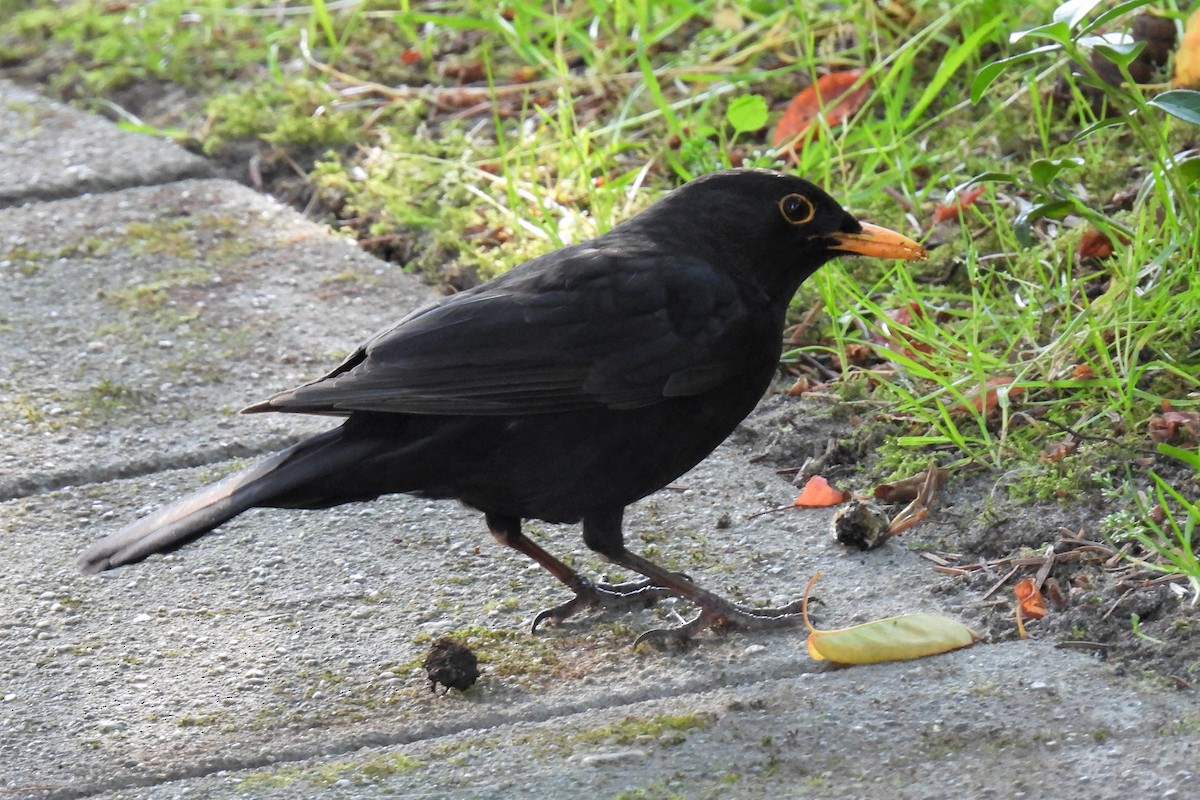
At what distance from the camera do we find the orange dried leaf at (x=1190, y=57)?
15.5 feet

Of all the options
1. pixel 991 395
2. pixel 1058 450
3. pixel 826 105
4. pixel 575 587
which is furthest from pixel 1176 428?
pixel 826 105

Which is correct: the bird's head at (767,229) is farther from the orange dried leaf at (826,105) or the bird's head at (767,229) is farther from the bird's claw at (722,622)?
the orange dried leaf at (826,105)

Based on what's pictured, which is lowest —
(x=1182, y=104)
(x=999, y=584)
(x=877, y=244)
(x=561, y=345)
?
(x=999, y=584)

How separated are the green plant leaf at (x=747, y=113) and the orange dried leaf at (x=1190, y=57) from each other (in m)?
1.35

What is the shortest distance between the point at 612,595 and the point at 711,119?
270 cm

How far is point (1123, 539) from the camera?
3490mm

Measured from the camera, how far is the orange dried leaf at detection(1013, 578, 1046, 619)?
11.1 feet

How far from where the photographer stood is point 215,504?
3359 mm

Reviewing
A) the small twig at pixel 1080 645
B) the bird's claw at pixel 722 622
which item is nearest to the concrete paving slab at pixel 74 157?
the bird's claw at pixel 722 622

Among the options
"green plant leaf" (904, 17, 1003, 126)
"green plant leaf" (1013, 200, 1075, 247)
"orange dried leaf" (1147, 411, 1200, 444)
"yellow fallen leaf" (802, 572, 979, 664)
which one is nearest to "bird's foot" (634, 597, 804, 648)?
"yellow fallen leaf" (802, 572, 979, 664)

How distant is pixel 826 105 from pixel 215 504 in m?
3.07

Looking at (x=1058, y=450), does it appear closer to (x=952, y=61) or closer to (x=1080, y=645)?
(x=1080, y=645)

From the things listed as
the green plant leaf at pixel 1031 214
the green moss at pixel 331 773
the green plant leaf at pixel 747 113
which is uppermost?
the green plant leaf at pixel 1031 214

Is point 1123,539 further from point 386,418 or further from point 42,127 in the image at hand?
point 42,127
